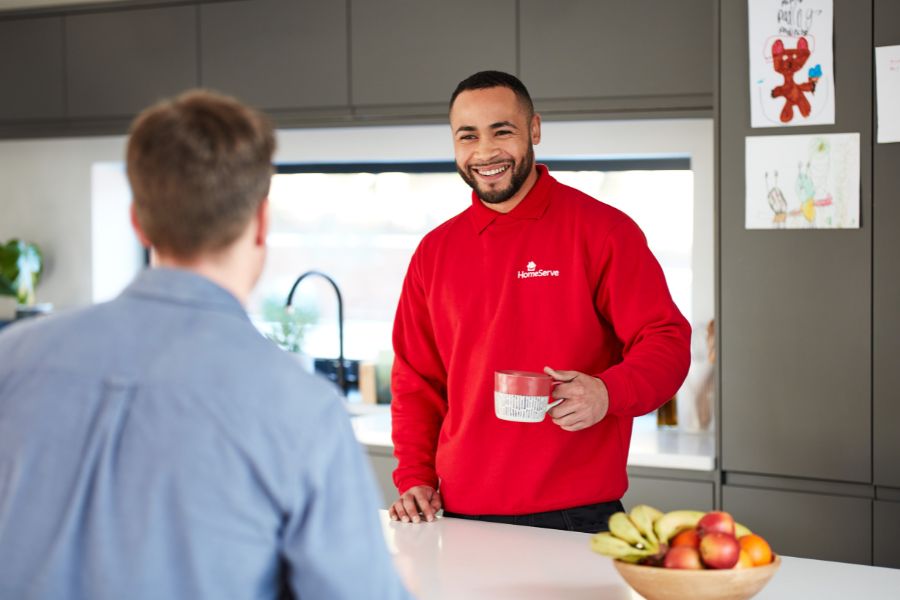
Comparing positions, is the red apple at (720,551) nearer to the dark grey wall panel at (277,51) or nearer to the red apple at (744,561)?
the red apple at (744,561)

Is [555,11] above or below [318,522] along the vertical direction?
above

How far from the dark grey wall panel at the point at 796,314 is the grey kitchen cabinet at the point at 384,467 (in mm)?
1096

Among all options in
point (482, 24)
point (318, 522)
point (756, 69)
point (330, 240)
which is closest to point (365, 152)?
point (330, 240)

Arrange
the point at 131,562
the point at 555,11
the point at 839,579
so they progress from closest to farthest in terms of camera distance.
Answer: the point at 131,562 → the point at 839,579 → the point at 555,11

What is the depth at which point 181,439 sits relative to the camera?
3.02 ft

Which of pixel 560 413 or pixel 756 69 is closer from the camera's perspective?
pixel 560 413

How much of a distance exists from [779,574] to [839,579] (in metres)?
0.09

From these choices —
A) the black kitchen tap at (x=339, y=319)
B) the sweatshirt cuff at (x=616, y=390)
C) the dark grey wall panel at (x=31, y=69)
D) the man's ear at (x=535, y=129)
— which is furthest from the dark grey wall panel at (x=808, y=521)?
the dark grey wall panel at (x=31, y=69)

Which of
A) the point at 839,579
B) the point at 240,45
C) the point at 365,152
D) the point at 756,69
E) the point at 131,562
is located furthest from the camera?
the point at 365,152

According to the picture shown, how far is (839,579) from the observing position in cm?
158

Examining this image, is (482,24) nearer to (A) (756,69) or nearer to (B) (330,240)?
(A) (756,69)

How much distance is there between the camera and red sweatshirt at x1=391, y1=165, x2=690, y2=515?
2064 millimetres

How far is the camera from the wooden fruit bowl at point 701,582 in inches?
53.1

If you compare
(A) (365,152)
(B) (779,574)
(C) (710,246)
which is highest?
(A) (365,152)
